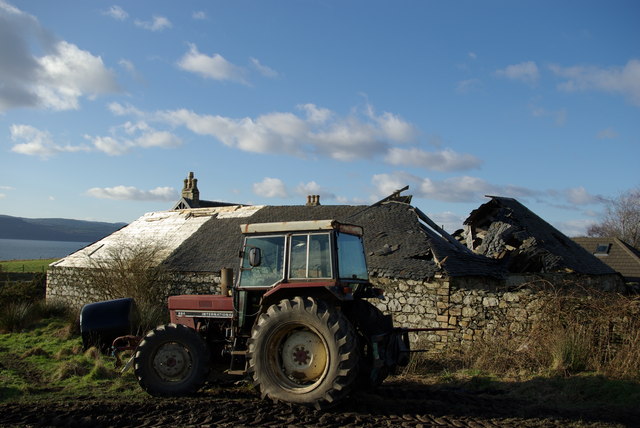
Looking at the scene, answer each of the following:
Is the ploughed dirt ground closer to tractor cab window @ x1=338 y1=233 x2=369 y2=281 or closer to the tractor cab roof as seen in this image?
tractor cab window @ x1=338 y1=233 x2=369 y2=281

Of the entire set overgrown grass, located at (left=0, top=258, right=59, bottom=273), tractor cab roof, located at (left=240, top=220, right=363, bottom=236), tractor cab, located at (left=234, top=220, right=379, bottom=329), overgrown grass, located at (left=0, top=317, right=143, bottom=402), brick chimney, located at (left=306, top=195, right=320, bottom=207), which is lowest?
overgrown grass, located at (left=0, top=317, right=143, bottom=402)

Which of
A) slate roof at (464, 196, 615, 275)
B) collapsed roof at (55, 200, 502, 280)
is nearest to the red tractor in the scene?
collapsed roof at (55, 200, 502, 280)

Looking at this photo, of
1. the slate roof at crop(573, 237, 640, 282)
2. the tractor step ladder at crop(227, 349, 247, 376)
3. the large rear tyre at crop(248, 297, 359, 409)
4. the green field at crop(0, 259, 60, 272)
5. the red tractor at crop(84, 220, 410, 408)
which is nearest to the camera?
the large rear tyre at crop(248, 297, 359, 409)

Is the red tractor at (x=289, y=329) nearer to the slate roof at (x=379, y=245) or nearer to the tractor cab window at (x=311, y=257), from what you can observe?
the tractor cab window at (x=311, y=257)

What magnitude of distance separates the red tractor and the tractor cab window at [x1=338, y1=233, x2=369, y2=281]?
0.01m

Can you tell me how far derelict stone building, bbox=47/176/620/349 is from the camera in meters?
13.0

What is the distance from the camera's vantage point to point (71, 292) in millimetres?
19875

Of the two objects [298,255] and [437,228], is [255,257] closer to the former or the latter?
[298,255]

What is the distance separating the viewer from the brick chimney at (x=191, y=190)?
30413mm

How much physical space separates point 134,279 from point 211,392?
10.2 m

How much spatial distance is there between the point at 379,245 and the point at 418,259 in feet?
5.12

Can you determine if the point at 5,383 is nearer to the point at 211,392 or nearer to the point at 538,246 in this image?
the point at 211,392

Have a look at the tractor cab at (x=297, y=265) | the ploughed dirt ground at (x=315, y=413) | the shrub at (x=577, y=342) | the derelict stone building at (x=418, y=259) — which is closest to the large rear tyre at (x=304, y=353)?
the ploughed dirt ground at (x=315, y=413)

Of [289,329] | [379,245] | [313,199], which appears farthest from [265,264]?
[313,199]
